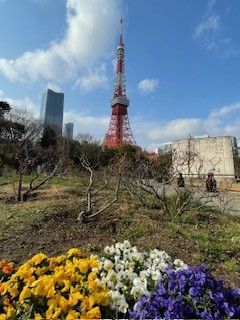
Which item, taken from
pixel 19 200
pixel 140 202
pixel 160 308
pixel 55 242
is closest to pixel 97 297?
pixel 160 308

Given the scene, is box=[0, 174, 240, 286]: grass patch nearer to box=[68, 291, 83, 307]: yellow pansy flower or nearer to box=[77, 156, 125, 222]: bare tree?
box=[77, 156, 125, 222]: bare tree

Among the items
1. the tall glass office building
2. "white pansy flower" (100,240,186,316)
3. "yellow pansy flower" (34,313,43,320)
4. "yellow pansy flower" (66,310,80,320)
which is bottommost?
"yellow pansy flower" (34,313,43,320)

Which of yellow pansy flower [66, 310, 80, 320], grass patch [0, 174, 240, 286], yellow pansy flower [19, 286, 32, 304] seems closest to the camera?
yellow pansy flower [66, 310, 80, 320]

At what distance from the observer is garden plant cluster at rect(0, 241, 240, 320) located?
170 centimetres

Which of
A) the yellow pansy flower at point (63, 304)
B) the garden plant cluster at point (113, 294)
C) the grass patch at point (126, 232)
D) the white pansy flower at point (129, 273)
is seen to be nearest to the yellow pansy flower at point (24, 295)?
the garden plant cluster at point (113, 294)

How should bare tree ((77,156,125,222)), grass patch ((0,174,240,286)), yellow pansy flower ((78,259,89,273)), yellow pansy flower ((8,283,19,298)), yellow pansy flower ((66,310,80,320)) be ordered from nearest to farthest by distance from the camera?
yellow pansy flower ((66,310,80,320)) < yellow pansy flower ((8,283,19,298)) < yellow pansy flower ((78,259,89,273)) < grass patch ((0,174,240,286)) < bare tree ((77,156,125,222))

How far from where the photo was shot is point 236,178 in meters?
14.4

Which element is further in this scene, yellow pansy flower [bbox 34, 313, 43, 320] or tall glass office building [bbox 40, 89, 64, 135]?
tall glass office building [bbox 40, 89, 64, 135]

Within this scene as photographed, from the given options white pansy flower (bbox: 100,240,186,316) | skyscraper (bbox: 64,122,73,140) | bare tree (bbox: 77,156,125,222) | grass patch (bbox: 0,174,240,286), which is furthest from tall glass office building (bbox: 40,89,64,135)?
white pansy flower (bbox: 100,240,186,316)

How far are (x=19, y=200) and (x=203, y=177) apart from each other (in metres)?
4.51

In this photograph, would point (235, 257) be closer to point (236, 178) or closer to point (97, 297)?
point (97, 297)

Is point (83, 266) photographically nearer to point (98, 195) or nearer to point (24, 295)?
point (24, 295)

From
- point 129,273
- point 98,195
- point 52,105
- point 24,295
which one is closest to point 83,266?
point 129,273

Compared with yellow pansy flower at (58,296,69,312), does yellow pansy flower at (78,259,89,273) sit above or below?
above
